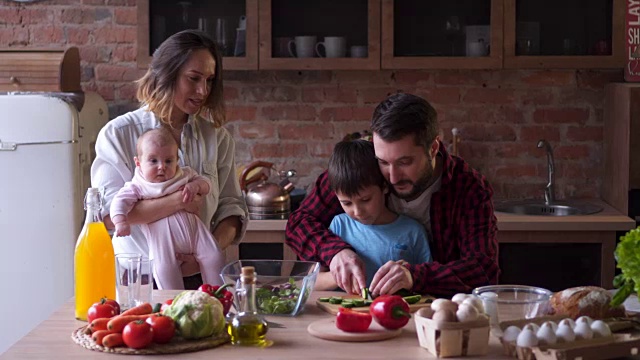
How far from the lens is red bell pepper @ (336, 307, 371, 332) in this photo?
233 centimetres

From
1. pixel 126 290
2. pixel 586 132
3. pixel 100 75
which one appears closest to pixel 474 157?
pixel 586 132

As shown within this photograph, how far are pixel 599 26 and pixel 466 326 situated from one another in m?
2.69

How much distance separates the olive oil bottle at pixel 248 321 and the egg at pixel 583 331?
0.68 m

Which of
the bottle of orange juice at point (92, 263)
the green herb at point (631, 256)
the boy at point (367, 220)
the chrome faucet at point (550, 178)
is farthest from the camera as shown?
the chrome faucet at point (550, 178)

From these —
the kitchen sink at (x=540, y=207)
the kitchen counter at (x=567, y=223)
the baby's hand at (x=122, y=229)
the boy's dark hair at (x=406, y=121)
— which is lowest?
the kitchen counter at (x=567, y=223)

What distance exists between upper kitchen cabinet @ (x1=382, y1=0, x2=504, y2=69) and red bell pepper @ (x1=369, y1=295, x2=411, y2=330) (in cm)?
224

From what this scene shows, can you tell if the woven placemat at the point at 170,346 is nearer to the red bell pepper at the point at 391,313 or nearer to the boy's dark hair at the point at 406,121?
the red bell pepper at the point at 391,313

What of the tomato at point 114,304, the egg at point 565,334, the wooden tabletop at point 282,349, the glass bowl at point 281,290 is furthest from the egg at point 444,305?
the tomato at point 114,304

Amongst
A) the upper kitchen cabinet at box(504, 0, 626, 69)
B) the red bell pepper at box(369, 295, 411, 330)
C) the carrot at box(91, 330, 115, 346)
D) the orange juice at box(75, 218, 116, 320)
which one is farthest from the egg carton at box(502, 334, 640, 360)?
the upper kitchen cabinet at box(504, 0, 626, 69)

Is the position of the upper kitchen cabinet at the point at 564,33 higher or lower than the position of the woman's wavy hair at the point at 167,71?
higher

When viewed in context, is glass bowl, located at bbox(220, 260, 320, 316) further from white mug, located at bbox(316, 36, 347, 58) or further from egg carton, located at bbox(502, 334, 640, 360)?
white mug, located at bbox(316, 36, 347, 58)

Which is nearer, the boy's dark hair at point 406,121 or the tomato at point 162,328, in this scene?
the tomato at point 162,328

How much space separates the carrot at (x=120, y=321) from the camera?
7.41 feet

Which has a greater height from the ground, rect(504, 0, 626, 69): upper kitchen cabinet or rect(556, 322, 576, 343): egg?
rect(504, 0, 626, 69): upper kitchen cabinet
